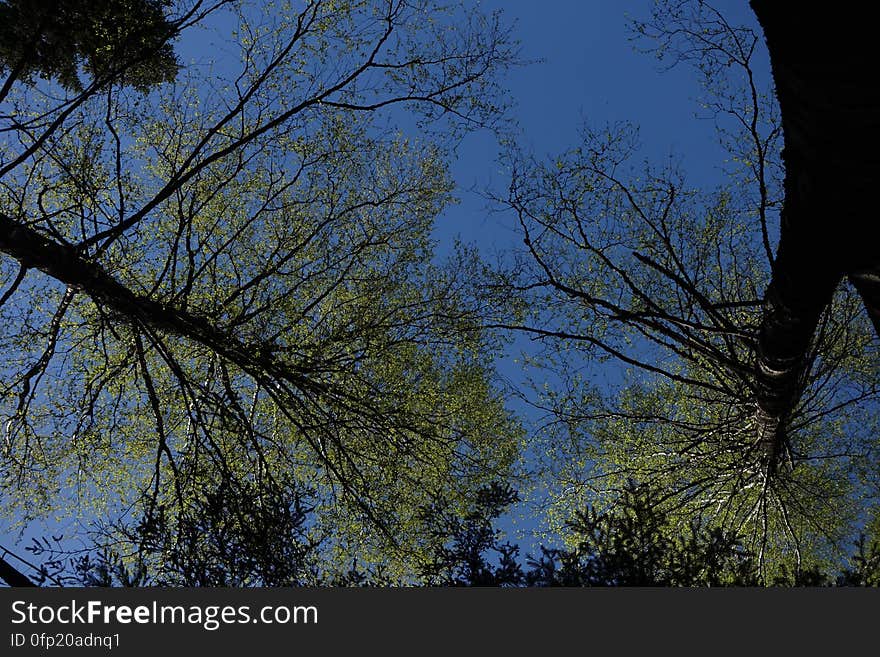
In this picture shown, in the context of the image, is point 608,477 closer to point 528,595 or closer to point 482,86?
point 482,86

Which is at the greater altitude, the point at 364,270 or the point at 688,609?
the point at 364,270

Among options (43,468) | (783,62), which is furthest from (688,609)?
(43,468)

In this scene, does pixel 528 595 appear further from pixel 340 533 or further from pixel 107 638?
pixel 340 533

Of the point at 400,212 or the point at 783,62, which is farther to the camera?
the point at 400,212

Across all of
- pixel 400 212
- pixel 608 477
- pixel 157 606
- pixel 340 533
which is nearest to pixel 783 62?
pixel 157 606

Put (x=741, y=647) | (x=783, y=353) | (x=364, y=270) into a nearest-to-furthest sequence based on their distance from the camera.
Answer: (x=741, y=647)
(x=783, y=353)
(x=364, y=270)

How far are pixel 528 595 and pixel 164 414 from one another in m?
7.05

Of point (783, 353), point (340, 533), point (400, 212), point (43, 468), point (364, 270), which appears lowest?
point (340, 533)

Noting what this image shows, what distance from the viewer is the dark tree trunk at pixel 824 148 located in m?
2.07

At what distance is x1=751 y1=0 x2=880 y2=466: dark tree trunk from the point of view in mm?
2070

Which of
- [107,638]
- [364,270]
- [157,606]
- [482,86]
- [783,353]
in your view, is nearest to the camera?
[107,638]

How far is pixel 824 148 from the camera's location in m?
2.48

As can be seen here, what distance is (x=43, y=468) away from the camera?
7383mm

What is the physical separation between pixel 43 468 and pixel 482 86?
25.5 feet
